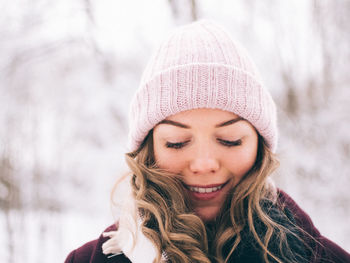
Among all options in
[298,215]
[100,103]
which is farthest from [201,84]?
[100,103]

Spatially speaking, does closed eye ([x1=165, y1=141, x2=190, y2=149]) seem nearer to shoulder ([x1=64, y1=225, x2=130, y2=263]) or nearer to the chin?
the chin

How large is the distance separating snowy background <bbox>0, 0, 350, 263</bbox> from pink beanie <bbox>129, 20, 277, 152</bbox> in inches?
80.7

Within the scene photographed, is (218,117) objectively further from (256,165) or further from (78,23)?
(78,23)

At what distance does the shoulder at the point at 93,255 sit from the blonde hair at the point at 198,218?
230mm

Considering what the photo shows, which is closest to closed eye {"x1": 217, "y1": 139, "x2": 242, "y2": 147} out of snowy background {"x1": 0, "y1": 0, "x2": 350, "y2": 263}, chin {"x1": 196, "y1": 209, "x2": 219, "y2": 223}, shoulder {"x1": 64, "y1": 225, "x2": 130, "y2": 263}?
chin {"x1": 196, "y1": 209, "x2": 219, "y2": 223}

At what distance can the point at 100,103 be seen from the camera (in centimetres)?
394

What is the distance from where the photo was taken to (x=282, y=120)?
3.53m

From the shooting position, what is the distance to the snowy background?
112 inches

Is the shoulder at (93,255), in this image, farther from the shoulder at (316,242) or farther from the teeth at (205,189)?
the shoulder at (316,242)

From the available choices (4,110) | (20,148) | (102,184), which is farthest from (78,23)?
(102,184)

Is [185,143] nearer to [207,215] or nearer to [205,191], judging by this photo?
[205,191]

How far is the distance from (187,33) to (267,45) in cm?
282

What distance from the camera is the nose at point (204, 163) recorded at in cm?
Answer: 99

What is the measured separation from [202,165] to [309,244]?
0.69 m
